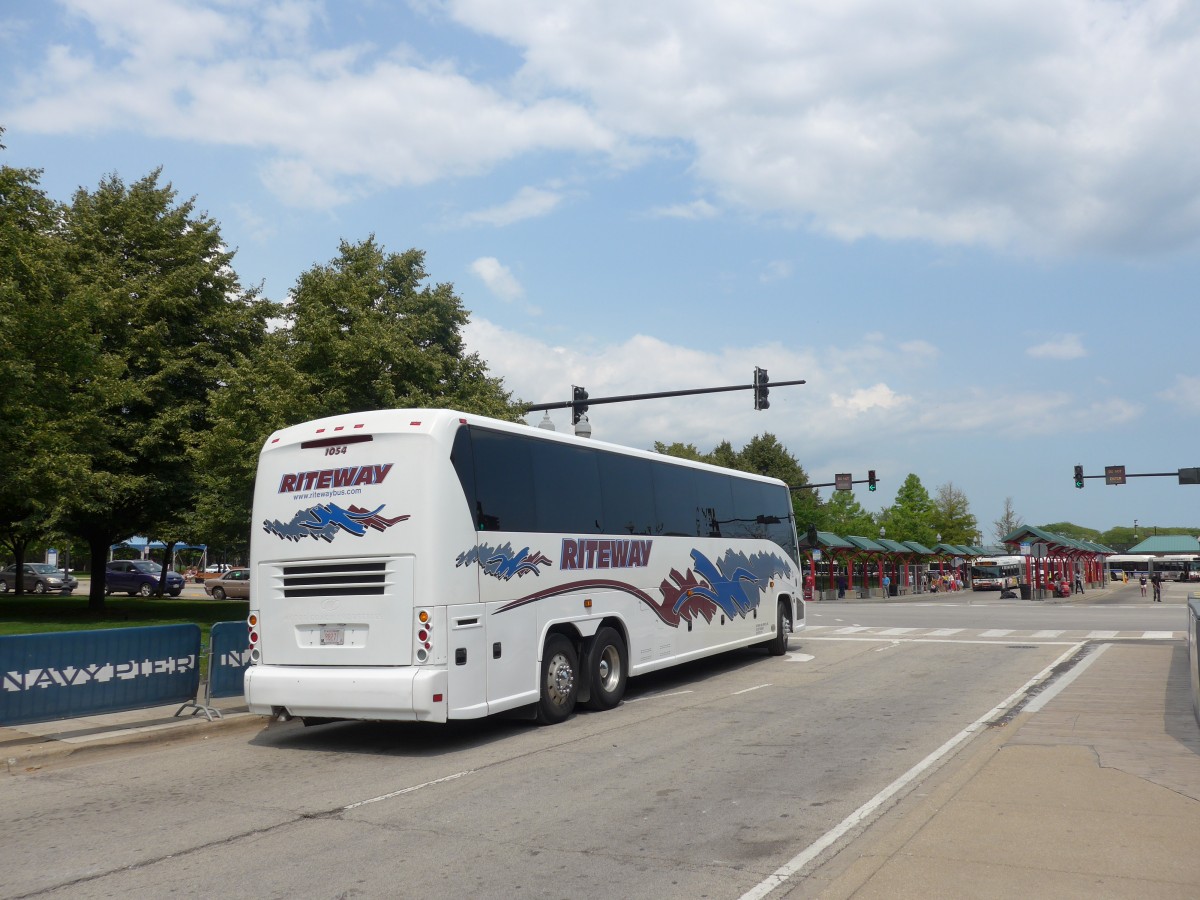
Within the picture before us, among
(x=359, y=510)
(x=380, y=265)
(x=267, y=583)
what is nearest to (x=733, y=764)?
(x=359, y=510)

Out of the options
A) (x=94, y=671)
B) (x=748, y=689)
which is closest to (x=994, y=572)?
(x=748, y=689)

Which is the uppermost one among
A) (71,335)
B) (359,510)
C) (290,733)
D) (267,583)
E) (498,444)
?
(71,335)

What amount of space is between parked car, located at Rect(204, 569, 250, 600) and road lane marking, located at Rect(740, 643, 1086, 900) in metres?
43.9

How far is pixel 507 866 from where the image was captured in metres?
6.16

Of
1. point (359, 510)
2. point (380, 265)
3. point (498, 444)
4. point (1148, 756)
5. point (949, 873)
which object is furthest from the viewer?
point (380, 265)

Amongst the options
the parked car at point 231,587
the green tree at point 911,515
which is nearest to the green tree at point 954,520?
the green tree at point 911,515

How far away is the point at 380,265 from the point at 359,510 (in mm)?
18483

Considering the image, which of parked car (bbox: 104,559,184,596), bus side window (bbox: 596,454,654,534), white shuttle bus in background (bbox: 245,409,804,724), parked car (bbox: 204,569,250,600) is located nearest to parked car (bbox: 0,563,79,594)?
parked car (bbox: 104,559,184,596)

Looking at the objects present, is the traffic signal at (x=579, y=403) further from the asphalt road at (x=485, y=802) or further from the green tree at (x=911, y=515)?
the green tree at (x=911, y=515)

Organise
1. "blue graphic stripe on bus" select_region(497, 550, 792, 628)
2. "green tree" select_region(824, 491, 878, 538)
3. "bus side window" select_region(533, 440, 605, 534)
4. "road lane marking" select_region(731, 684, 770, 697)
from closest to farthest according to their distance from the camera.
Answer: "bus side window" select_region(533, 440, 605, 534)
"blue graphic stripe on bus" select_region(497, 550, 792, 628)
"road lane marking" select_region(731, 684, 770, 697)
"green tree" select_region(824, 491, 878, 538)

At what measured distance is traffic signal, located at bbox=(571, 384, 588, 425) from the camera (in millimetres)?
23388

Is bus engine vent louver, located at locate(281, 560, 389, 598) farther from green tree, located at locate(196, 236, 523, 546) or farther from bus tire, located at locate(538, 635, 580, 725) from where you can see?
green tree, located at locate(196, 236, 523, 546)

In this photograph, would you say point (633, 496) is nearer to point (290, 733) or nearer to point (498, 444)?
point (498, 444)

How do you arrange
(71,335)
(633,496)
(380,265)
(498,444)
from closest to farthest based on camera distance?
(498,444), (633,496), (71,335), (380,265)
